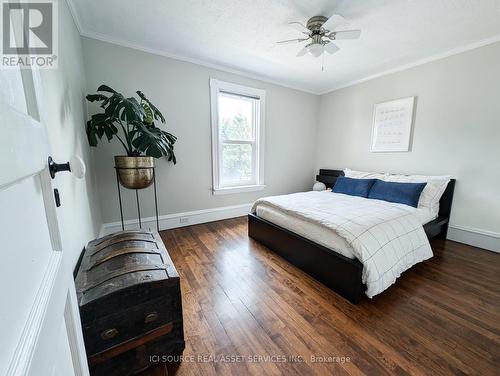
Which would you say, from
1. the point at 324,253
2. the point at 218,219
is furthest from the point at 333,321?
the point at 218,219

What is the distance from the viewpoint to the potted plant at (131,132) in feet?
6.43

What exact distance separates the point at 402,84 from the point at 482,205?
1927 millimetres

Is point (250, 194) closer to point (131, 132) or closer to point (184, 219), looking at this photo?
point (184, 219)

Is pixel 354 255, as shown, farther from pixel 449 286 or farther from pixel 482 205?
pixel 482 205

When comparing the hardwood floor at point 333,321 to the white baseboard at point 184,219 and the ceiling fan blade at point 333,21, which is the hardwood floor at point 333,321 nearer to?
the white baseboard at point 184,219

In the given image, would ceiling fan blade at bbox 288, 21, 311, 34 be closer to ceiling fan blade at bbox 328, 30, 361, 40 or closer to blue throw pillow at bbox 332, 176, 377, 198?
ceiling fan blade at bbox 328, 30, 361, 40

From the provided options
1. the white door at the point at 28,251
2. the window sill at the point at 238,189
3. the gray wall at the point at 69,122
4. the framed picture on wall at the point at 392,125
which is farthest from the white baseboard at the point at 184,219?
the framed picture on wall at the point at 392,125

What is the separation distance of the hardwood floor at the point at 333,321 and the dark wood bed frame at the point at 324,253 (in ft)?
0.31

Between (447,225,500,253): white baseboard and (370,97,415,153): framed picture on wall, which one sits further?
(370,97,415,153): framed picture on wall

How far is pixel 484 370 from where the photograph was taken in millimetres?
1143

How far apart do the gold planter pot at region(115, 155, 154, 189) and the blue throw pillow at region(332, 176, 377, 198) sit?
2.74m

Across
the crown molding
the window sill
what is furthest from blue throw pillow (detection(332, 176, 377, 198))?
the crown molding

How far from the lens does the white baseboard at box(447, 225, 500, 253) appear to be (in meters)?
2.45

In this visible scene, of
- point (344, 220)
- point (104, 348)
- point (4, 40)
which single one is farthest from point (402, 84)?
point (104, 348)
